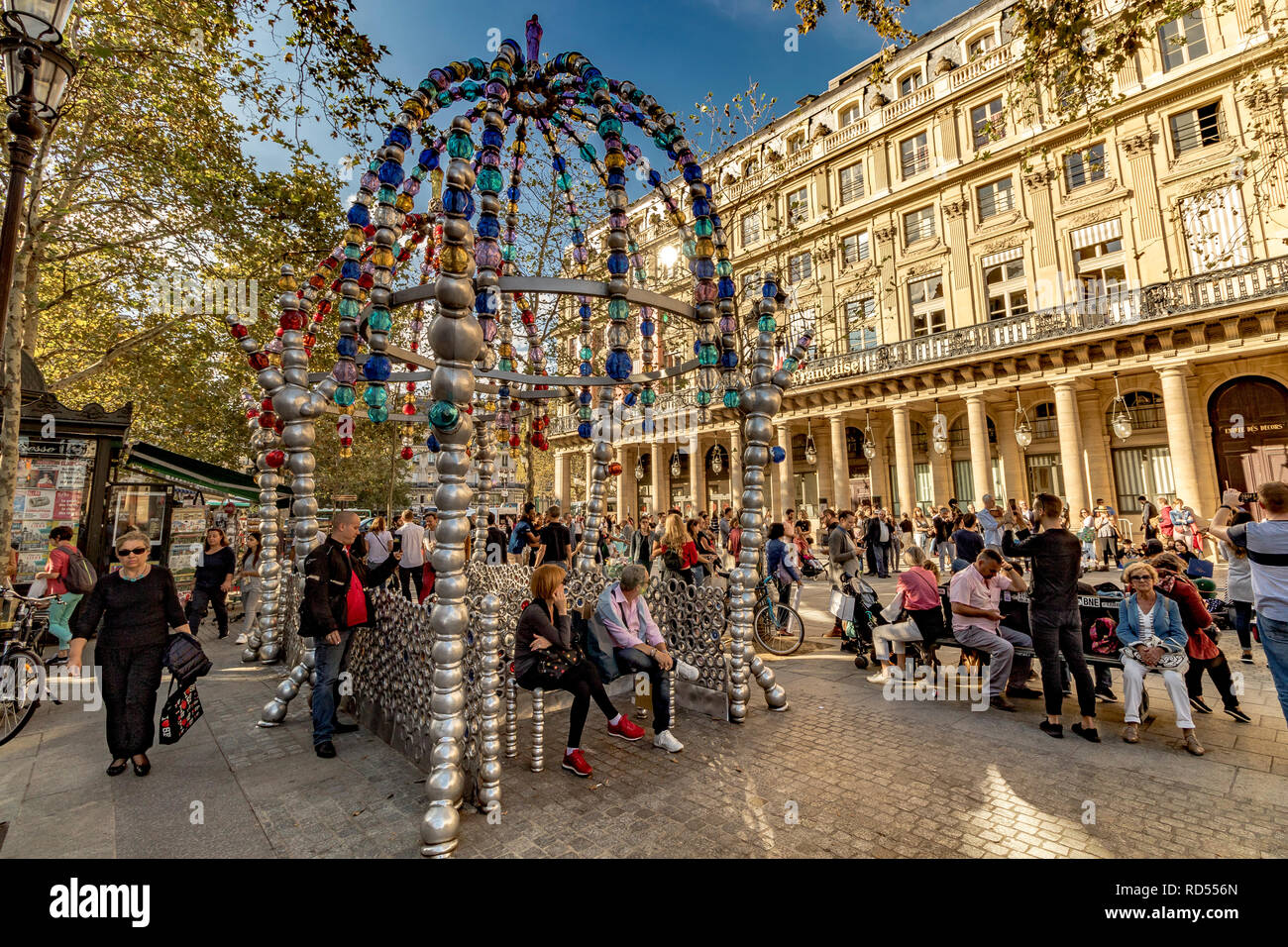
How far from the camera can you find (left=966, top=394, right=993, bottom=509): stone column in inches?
834

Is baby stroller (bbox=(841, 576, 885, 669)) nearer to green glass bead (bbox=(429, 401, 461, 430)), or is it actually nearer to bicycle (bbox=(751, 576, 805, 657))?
bicycle (bbox=(751, 576, 805, 657))

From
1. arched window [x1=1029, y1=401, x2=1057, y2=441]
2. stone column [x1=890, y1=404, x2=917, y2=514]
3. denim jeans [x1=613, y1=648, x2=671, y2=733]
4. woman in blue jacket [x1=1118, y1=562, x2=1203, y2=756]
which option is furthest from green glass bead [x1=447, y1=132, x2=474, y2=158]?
arched window [x1=1029, y1=401, x2=1057, y2=441]

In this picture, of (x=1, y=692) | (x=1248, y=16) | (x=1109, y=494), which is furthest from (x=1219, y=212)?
(x=1, y=692)

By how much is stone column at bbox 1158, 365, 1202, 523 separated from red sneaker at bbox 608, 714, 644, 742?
20892mm

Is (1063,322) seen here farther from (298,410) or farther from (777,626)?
(298,410)

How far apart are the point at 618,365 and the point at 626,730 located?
325 cm

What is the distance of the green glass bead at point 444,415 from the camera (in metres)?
3.20

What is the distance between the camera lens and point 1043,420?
21.8 metres

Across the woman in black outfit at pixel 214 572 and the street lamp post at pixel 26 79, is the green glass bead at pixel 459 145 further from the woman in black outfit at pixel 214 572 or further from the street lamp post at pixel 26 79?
the woman in black outfit at pixel 214 572

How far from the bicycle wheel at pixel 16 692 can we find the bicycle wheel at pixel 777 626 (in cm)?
820

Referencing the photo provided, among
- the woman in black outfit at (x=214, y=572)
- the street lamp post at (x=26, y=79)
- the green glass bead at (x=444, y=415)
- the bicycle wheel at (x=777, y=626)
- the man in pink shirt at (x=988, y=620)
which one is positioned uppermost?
the street lamp post at (x=26, y=79)

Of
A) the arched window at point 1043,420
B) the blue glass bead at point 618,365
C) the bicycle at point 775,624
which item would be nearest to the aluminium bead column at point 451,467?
the blue glass bead at point 618,365

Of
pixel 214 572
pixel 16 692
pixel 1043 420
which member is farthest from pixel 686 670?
pixel 1043 420
